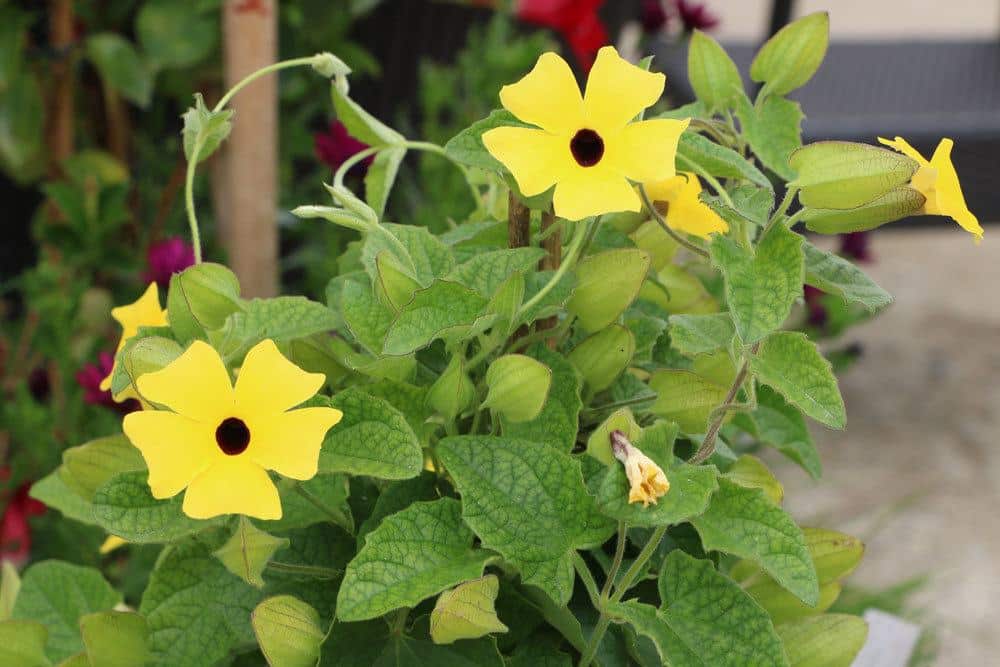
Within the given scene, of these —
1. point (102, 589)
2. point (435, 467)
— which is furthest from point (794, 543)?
point (102, 589)

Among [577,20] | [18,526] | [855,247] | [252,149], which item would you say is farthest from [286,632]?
[577,20]

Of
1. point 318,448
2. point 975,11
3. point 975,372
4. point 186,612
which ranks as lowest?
point 975,372

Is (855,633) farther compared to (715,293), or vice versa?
(715,293)

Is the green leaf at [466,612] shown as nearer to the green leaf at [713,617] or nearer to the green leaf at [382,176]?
the green leaf at [713,617]

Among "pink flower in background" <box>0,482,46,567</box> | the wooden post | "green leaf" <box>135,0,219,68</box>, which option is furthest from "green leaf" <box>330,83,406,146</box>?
"green leaf" <box>135,0,219,68</box>

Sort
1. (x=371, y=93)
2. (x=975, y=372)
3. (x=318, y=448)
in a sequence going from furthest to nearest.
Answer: (x=975, y=372) < (x=371, y=93) < (x=318, y=448)

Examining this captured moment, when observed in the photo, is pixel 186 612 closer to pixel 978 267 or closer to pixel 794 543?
pixel 794 543
